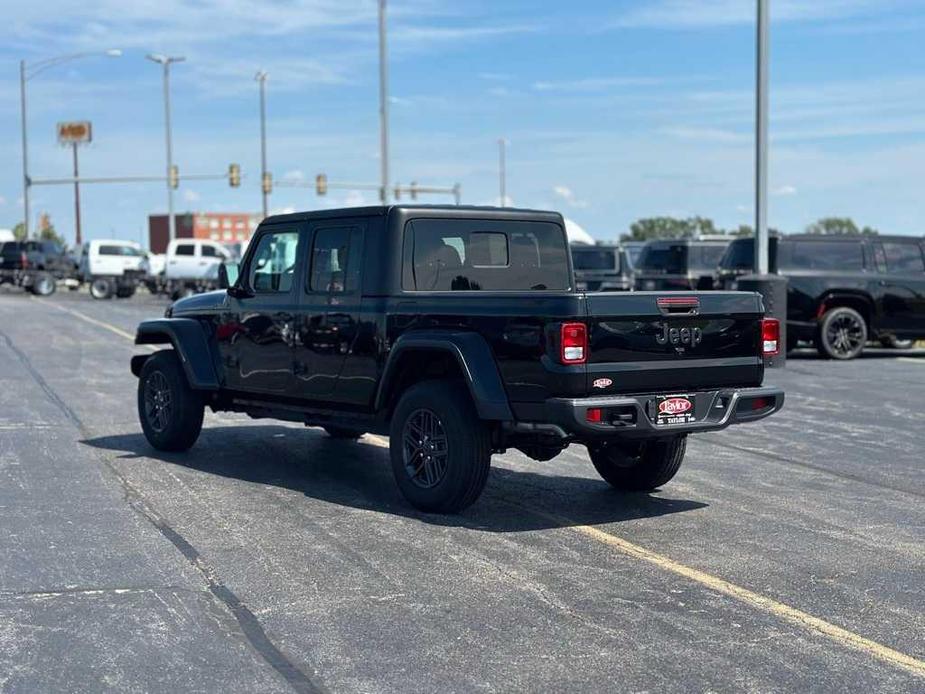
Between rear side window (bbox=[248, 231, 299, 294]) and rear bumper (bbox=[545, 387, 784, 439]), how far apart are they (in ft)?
9.64

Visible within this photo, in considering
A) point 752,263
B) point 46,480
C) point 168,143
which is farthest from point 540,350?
point 168,143

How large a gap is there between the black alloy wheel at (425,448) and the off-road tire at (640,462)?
44.8 inches

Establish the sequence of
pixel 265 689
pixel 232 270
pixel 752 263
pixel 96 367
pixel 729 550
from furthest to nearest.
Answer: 1. pixel 752 263
2. pixel 96 367
3. pixel 232 270
4. pixel 729 550
5. pixel 265 689

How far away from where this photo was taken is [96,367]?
18.8m

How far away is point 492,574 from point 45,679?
239 cm

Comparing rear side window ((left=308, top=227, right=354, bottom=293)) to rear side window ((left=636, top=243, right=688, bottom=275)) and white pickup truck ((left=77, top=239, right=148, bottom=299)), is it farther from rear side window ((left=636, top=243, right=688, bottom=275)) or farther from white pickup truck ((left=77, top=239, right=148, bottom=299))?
white pickup truck ((left=77, top=239, right=148, bottom=299))

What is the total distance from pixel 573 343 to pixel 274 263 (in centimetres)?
324

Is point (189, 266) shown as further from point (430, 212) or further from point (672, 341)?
point (672, 341)

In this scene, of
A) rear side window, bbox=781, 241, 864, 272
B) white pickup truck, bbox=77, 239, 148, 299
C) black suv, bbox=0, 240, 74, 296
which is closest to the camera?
rear side window, bbox=781, 241, 864, 272

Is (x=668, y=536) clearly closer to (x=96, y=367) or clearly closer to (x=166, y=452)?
(x=166, y=452)

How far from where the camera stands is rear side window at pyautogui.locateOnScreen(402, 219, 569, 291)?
8906 mm

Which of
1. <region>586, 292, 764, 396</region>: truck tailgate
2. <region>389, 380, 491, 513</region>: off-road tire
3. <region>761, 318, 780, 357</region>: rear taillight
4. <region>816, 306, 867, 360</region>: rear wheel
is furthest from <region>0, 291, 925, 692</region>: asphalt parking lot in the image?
<region>816, 306, 867, 360</region>: rear wheel

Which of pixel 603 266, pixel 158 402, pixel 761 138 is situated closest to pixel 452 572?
pixel 158 402

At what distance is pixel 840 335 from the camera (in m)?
20.9
